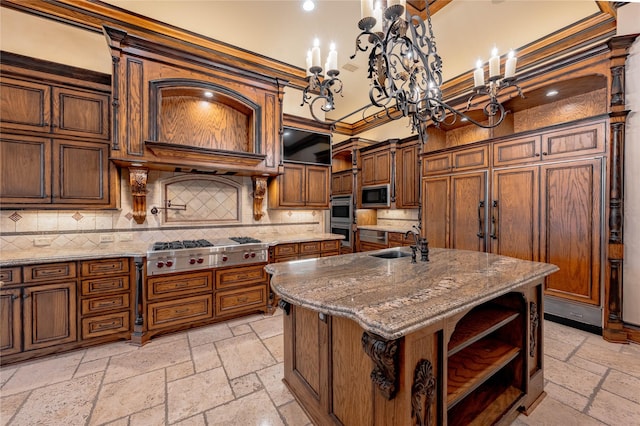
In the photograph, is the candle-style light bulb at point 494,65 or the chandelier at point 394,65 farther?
the candle-style light bulb at point 494,65

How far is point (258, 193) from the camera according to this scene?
145 inches

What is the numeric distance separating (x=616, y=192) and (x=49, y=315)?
5.40 meters

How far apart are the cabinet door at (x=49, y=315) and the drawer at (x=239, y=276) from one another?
1.26m

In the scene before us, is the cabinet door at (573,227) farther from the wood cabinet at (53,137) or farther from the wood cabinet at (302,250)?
the wood cabinet at (53,137)

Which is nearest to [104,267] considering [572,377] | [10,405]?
[10,405]

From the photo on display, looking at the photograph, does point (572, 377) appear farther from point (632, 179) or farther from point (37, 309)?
point (37, 309)

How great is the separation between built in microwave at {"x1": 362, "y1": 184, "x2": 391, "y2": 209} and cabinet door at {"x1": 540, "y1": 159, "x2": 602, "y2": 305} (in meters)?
2.52

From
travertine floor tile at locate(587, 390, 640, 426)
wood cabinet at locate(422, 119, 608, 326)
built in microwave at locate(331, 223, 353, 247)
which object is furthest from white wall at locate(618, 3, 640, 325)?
built in microwave at locate(331, 223, 353, 247)

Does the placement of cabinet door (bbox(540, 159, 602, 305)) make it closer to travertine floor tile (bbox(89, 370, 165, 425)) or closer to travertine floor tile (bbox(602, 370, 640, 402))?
travertine floor tile (bbox(602, 370, 640, 402))

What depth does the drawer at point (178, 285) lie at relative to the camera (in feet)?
8.57

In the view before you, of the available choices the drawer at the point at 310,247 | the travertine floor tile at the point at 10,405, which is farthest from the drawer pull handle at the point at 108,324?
the drawer at the point at 310,247

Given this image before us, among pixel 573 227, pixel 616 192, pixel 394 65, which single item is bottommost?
pixel 573 227

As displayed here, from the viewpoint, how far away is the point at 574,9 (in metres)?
2.75

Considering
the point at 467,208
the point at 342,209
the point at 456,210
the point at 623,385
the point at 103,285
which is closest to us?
the point at 623,385
